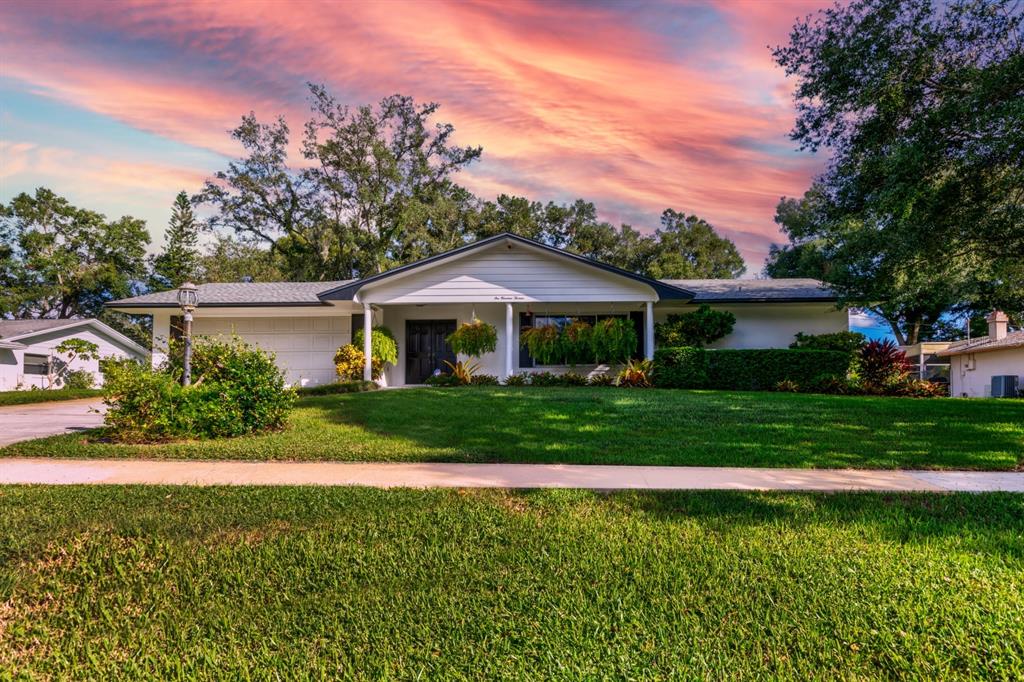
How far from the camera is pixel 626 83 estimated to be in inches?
416

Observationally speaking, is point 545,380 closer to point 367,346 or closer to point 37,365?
point 367,346

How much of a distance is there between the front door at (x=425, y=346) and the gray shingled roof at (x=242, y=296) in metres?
3.00

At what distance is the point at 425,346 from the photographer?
1838cm

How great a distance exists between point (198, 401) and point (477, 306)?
1048 cm

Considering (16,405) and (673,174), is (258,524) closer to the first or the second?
(673,174)

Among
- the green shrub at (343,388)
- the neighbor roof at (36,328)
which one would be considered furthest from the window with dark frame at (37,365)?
the green shrub at (343,388)

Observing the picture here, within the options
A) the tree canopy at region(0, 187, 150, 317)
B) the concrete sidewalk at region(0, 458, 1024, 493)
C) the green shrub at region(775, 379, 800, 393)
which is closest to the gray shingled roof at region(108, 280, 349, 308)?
the concrete sidewalk at region(0, 458, 1024, 493)

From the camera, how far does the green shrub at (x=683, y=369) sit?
14.5 m

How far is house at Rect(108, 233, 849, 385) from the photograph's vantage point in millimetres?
16453

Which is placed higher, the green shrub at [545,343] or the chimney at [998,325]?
the chimney at [998,325]

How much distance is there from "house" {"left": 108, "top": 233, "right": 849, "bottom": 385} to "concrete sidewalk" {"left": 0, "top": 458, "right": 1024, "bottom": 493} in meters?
9.74

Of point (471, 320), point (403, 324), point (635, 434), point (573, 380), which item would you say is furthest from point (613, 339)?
point (635, 434)

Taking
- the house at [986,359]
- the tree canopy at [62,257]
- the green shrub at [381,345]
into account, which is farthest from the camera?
the tree canopy at [62,257]

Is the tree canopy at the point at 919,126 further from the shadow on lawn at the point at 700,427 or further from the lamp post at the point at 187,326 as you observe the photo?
the lamp post at the point at 187,326
